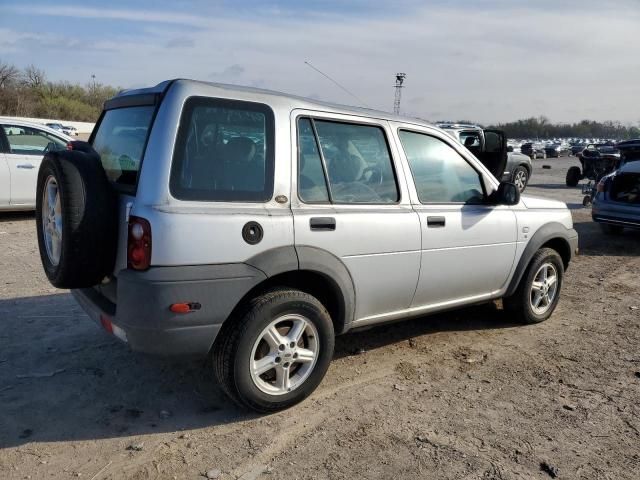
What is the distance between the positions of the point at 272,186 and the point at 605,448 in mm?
2392

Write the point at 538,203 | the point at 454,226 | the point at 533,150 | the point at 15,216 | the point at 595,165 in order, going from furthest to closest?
the point at 533,150 → the point at 595,165 → the point at 15,216 → the point at 538,203 → the point at 454,226

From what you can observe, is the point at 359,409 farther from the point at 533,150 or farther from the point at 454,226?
the point at 533,150

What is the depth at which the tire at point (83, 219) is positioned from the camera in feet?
9.86

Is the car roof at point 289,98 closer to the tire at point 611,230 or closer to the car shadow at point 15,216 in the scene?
the car shadow at point 15,216

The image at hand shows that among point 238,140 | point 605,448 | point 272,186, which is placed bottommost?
point 605,448

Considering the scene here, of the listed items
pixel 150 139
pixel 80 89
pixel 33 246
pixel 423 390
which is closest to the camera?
pixel 150 139

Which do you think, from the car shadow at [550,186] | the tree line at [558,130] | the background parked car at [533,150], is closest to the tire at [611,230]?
the car shadow at [550,186]

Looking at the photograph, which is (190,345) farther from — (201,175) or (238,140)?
(238,140)

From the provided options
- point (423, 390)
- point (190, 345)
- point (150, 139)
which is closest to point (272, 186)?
point (150, 139)

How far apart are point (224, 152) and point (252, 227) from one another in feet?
1.48

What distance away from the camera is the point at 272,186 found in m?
3.28

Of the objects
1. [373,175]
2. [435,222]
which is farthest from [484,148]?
[373,175]

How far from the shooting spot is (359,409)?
3.52 m

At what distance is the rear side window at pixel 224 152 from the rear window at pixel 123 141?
26cm
